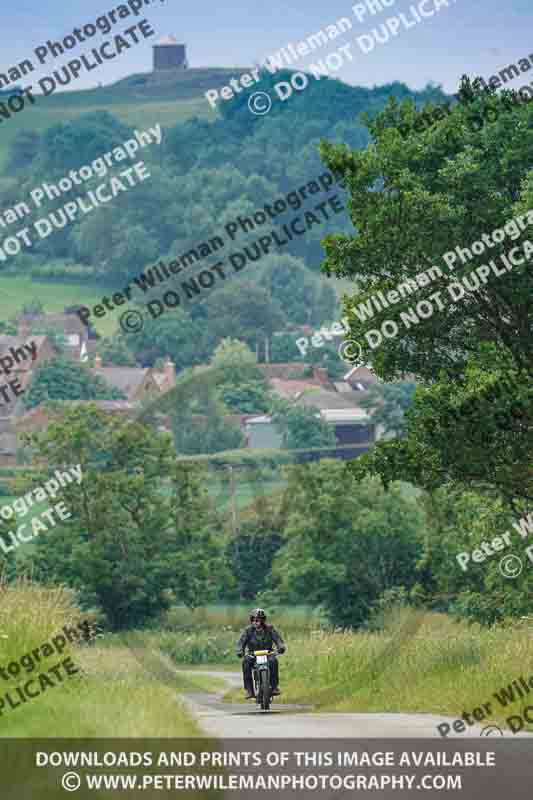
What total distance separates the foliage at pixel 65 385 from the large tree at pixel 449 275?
5324 inches

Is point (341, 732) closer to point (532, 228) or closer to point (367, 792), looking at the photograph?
point (367, 792)

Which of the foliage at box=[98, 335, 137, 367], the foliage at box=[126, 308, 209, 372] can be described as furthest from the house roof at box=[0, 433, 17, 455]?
the foliage at box=[126, 308, 209, 372]

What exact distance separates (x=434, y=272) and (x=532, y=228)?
1.46 meters

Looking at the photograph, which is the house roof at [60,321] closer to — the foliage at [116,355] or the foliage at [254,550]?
the foliage at [116,355]

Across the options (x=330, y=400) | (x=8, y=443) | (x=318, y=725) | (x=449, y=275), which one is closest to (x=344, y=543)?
(x=449, y=275)

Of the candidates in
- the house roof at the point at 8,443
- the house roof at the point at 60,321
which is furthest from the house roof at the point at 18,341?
the house roof at the point at 8,443

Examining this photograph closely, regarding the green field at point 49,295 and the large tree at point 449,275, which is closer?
the large tree at point 449,275

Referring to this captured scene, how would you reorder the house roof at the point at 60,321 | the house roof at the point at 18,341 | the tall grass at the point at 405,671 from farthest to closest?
1. the house roof at the point at 60,321
2. the house roof at the point at 18,341
3. the tall grass at the point at 405,671

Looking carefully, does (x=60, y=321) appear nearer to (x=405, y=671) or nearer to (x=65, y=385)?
(x=65, y=385)

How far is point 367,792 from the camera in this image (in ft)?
42.3

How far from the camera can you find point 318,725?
18656 mm

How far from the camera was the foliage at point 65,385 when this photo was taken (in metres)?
160

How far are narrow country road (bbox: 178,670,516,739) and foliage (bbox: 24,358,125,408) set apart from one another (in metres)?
137

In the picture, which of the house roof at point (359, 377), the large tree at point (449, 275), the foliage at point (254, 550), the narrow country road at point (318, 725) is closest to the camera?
the narrow country road at point (318, 725)
